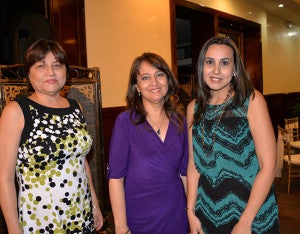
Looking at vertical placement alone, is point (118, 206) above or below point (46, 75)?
below

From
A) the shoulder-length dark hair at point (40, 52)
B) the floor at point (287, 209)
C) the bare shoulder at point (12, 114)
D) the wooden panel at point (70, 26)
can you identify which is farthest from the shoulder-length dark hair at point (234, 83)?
the wooden panel at point (70, 26)

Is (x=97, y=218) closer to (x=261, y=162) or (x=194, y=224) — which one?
(x=194, y=224)

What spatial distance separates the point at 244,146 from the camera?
1.51m

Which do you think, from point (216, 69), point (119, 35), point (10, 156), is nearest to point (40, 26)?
point (10, 156)

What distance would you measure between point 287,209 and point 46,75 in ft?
11.9

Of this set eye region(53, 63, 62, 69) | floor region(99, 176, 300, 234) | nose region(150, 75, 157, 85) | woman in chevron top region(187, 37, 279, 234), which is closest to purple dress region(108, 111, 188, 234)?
woman in chevron top region(187, 37, 279, 234)

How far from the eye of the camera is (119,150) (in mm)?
1670

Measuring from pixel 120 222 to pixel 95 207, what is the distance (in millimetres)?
396

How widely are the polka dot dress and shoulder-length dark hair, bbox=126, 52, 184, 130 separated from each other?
337mm

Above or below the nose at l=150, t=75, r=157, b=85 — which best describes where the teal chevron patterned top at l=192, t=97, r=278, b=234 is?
below

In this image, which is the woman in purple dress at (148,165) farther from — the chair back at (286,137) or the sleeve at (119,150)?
the chair back at (286,137)

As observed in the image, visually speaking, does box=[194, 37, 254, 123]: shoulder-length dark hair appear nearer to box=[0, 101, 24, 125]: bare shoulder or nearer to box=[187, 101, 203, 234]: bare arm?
box=[187, 101, 203, 234]: bare arm

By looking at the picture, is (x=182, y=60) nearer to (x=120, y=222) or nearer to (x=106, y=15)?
(x=106, y=15)

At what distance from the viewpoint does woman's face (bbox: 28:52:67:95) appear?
5.57 ft
